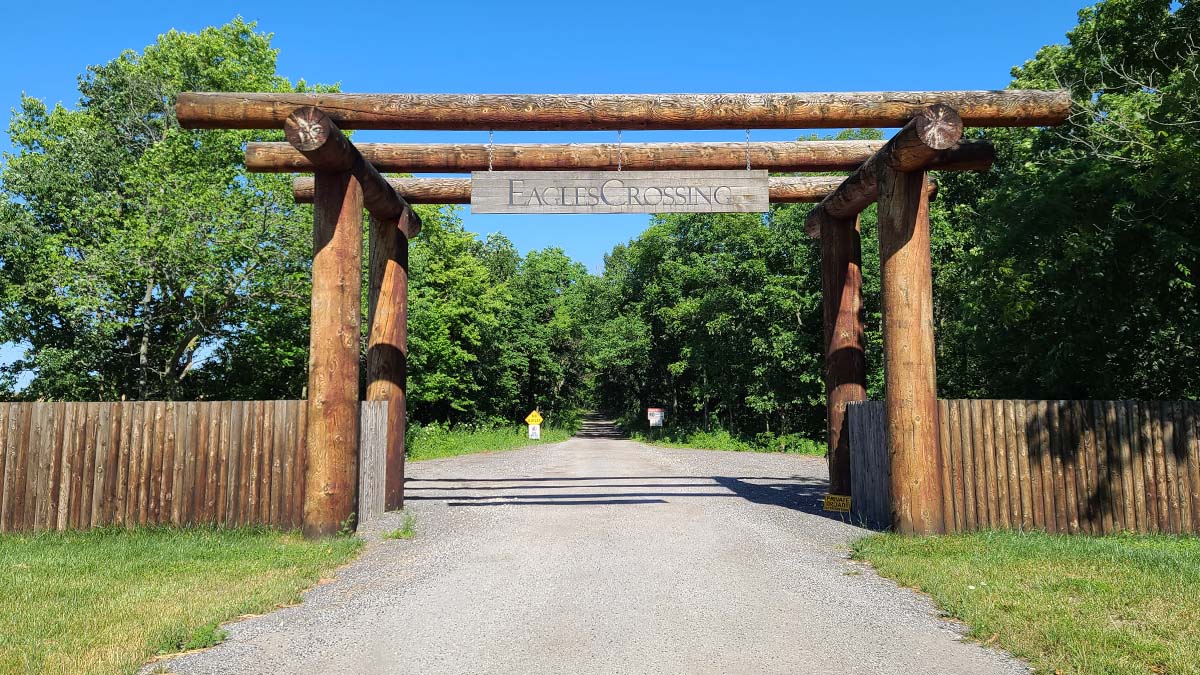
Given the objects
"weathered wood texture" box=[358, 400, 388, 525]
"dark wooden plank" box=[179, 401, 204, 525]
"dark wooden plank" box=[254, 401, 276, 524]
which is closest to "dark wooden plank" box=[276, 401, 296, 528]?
"dark wooden plank" box=[254, 401, 276, 524]

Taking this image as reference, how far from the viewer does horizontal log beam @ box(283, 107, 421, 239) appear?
8.05 meters

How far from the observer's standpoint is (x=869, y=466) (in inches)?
385

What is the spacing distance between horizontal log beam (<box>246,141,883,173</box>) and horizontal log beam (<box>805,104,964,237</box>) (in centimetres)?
55

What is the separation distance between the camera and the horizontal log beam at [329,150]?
805cm

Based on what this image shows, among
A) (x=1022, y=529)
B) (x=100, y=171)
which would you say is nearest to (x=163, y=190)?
(x=100, y=171)

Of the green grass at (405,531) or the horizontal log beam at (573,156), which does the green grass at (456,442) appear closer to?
the green grass at (405,531)

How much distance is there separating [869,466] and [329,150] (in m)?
7.94

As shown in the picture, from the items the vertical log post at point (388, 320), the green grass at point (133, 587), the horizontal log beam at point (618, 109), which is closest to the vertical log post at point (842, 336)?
the horizontal log beam at point (618, 109)

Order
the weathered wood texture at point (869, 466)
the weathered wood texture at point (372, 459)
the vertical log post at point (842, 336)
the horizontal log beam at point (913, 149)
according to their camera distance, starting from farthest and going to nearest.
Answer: the vertical log post at point (842, 336) → the weathered wood texture at point (372, 459) → the weathered wood texture at point (869, 466) → the horizontal log beam at point (913, 149)

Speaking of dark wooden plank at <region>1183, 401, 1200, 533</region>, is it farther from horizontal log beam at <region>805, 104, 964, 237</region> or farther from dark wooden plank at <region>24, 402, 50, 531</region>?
dark wooden plank at <region>24, 402, 50, 531</region>

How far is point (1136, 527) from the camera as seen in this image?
28.5 ft

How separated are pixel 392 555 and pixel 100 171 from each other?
78.2ft

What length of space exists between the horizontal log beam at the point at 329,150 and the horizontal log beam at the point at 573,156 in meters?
0.47

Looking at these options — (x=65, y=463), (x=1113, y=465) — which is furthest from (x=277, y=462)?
(x=1113, y=465)
